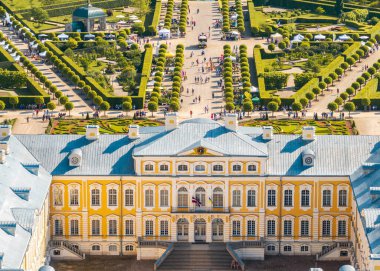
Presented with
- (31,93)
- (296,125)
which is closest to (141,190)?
(296,125)

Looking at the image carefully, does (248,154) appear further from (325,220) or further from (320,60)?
(320,60)

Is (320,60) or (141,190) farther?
(320,60)

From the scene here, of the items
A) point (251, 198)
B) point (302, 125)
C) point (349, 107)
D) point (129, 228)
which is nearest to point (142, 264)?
point (129, 228)

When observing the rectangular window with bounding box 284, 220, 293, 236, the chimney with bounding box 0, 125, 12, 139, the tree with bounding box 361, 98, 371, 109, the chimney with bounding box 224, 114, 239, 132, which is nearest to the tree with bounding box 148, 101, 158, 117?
the tree with bounding box 361, 98, 371, 109

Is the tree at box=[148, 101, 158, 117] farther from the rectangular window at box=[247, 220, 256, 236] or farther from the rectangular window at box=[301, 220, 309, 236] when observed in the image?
the rectangular window at box=[301, 220, 309, 236]

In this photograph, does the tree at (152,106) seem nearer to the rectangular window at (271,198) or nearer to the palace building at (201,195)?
the palace building at (201,195)

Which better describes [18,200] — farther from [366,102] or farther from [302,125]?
[366,102]
